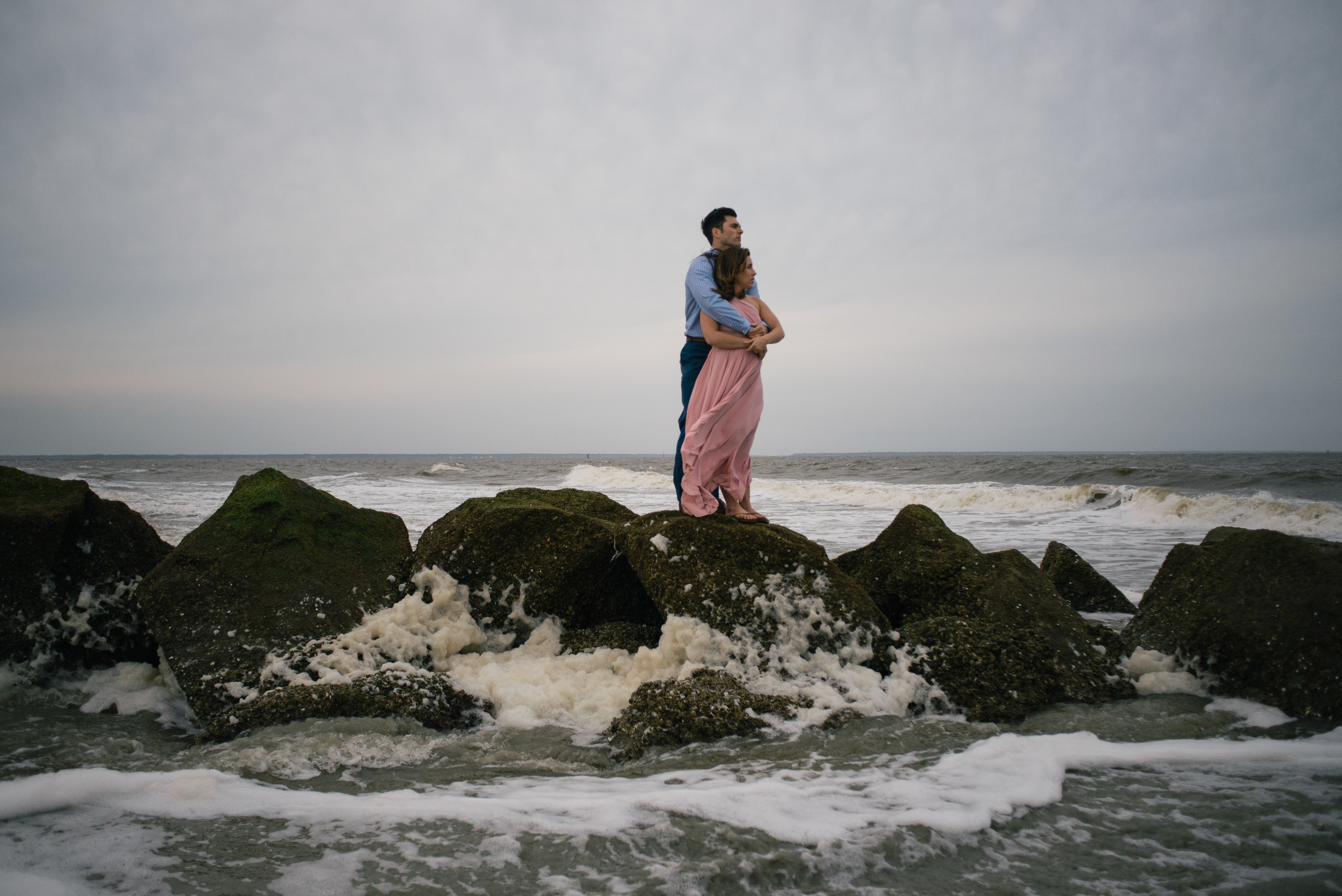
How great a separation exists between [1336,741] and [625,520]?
13.8 feet

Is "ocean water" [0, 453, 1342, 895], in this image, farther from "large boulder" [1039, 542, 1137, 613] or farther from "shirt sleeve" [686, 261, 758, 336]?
"large boulder" [1039, 542, 1137, 613]

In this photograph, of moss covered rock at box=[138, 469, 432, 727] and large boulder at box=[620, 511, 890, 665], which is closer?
moss covered rock at box=[138, 469, 432, 727]

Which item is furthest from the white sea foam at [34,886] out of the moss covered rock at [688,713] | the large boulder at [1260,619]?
the large boulder at [1260,619]

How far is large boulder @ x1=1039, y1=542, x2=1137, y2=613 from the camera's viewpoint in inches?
216

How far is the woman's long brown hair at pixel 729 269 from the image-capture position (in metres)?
4.44

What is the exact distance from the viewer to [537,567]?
426 centimetres

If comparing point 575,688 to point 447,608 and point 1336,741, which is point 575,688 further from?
point 1336,741

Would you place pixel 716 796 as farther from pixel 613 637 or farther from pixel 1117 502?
pixel 1117 502

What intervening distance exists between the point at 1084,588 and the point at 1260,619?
8.09ft

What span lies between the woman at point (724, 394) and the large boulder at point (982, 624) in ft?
3.28

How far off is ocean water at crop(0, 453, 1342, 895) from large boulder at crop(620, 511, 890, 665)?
0.15m

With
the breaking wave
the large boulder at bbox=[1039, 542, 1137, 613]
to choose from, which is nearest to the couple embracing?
the large boulder at bbox=[1039, 542, 1137, 613]

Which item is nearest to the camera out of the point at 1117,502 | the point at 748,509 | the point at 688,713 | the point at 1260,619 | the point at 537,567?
the point at 688,713

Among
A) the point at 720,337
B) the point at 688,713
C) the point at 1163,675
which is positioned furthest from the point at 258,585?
the point at 1163,675
